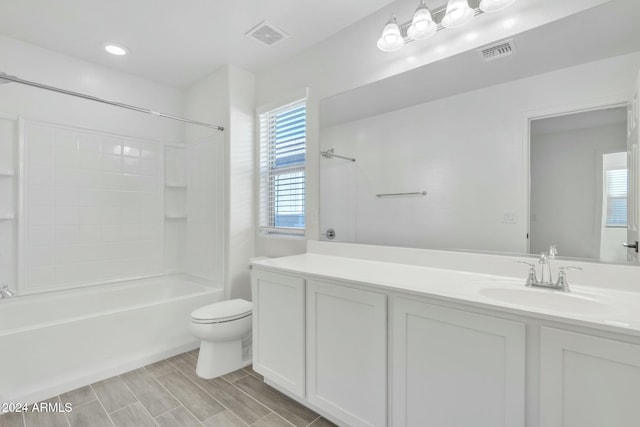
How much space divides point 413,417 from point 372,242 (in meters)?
0.98

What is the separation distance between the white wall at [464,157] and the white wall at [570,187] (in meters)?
0.06

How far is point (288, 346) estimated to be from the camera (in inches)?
66.9

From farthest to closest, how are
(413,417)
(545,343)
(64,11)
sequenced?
(64,11)
(413,417)
(545,343)

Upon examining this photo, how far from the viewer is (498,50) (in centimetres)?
148

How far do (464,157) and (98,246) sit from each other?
3051mm

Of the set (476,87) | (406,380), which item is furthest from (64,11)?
(406,380)

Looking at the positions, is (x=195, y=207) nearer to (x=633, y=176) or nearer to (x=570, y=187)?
(x=570, y=187)

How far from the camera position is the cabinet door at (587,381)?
2.72 ft

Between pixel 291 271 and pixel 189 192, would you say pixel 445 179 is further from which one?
pixel 189 192

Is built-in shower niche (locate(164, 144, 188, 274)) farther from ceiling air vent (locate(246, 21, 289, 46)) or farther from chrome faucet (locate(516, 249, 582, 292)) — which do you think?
chrome faucet (locate(516, 249, 582, 292))

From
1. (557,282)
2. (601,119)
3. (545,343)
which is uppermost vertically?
(601,119)

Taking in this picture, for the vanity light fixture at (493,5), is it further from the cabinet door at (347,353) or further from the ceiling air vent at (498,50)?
the cabinet door at (347,353)

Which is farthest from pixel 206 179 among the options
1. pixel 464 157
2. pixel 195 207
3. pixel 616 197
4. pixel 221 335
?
pixel 616 197

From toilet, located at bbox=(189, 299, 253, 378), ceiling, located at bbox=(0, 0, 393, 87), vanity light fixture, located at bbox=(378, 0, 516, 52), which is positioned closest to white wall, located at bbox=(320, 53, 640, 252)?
vanity light fixture, located at bbox=(378, 0, 516, 52)
